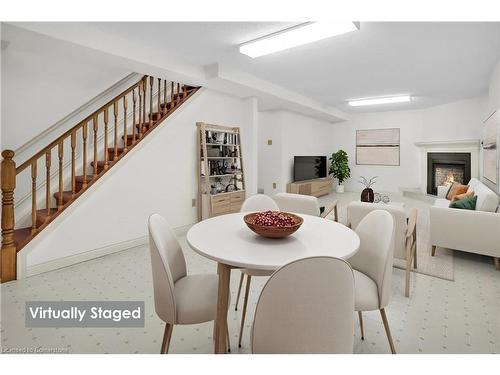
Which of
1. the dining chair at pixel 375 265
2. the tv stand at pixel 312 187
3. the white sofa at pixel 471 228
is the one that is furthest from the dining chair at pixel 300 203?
the tv stand at pixel 312 187

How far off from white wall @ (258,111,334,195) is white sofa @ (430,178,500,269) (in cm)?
374

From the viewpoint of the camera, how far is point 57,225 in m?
2.90

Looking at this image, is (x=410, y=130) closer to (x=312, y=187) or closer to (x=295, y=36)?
(x=312, y=187)

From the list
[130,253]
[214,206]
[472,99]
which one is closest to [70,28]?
[130,253]

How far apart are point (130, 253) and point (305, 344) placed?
113 inches

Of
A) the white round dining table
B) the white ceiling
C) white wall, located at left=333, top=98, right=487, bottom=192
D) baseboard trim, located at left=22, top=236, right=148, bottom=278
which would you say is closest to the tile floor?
baseboard trim, located at left=22, top=236, right=148, bottom=278

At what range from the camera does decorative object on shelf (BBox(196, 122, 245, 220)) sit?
4359 millimetres

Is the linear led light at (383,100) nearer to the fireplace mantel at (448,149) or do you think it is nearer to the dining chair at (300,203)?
the fireplace mantel at (448,149)

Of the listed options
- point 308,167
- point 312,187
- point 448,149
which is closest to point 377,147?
point 448,149

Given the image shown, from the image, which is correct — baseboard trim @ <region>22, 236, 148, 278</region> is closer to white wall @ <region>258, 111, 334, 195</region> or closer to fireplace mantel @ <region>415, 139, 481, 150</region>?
white wall @ <region>258, 111, 334, 195</region>

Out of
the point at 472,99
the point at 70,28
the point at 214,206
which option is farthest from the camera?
the point at 472,99

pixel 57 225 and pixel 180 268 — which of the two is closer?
pixel 180 268

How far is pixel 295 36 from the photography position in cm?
287
